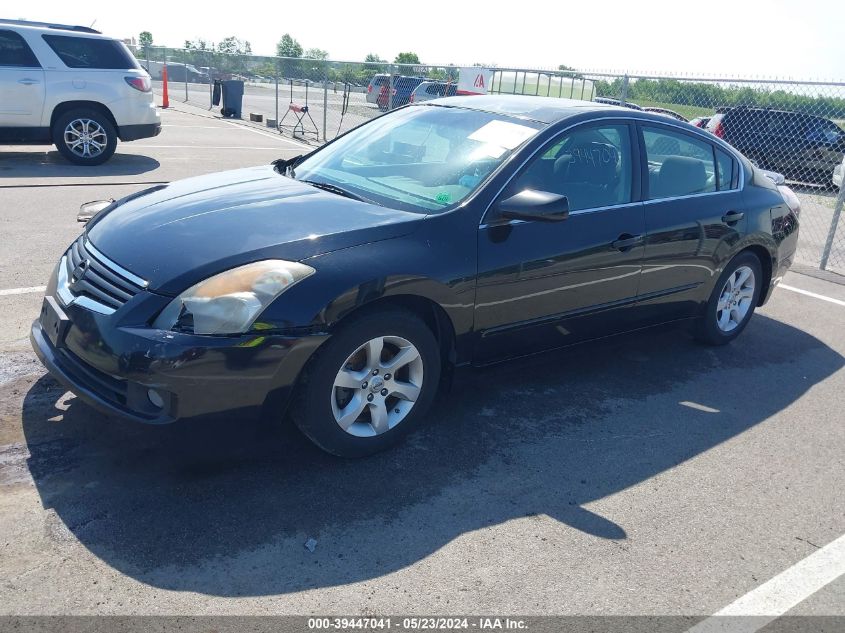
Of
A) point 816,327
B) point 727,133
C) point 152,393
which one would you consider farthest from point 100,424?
point 727,133

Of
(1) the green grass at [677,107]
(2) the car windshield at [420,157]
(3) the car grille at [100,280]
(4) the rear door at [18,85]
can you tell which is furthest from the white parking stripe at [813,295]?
(4) the rear door at [18,85]

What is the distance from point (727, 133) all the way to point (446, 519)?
14.9 m

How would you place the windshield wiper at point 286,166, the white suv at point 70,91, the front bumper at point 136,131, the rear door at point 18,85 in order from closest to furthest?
1. the windshield wiper at point 286,166
2. the rear door at point 18,85
3. the white suv at point 70,91
4. the front bumper at point 136,131

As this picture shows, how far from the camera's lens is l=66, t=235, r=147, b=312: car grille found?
3.38 m

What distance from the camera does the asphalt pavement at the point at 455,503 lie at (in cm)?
291

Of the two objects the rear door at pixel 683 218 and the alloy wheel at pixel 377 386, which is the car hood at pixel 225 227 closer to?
the alloy wheel at pixel 377 386

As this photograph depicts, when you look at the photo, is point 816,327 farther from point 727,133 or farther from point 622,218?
point 727,133

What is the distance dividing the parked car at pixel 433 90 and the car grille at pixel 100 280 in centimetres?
1177

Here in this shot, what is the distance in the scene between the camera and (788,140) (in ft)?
53.8

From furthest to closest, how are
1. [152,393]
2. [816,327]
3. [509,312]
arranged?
[816,327] < [509,312] < [152,393]

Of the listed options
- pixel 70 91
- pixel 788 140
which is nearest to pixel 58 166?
pixel 70 91

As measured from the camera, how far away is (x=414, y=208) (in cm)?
404

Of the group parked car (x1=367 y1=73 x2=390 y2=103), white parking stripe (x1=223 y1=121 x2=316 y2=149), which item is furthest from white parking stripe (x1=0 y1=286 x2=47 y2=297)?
parked car (x1=367 y1=73 x2=390 y2=103)

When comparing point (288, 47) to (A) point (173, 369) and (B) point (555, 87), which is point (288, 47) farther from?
(A) point (173, 369)
